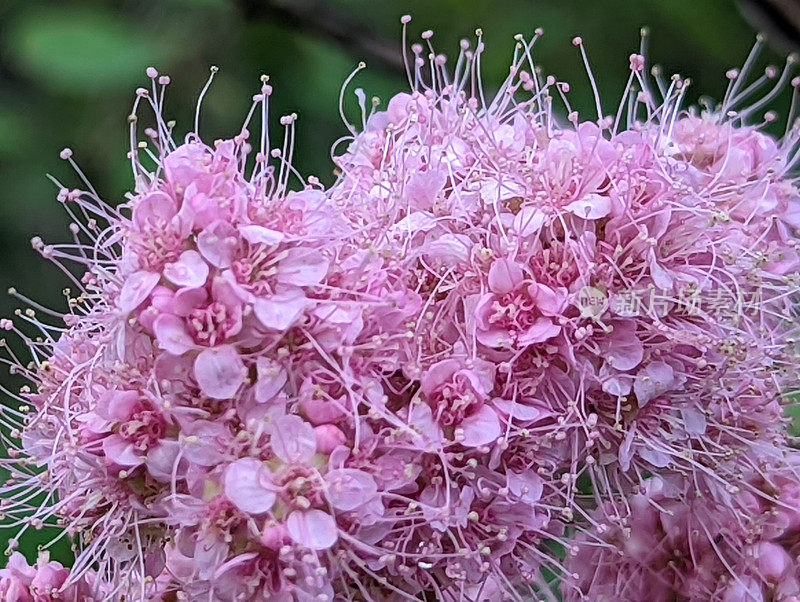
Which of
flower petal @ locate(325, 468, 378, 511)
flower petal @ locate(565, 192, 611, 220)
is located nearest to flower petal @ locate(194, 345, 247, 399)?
flower petal @ locate(325, 468, 378, 511)

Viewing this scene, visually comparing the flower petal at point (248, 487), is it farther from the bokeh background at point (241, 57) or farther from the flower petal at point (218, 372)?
the bokeh background at point (241, 57)

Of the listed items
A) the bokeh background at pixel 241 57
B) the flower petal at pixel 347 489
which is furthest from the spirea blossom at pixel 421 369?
the bokeh background at pixel 241 57

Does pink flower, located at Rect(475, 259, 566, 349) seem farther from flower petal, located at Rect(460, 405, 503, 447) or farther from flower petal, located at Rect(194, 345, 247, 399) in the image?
flower petal, located at Rect(194, 345, 247, 399)

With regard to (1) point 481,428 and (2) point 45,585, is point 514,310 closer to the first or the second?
(1) point 481,428

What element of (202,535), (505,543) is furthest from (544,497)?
(202,535)

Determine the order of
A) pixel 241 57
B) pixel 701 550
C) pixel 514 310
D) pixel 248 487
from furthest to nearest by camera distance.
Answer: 1. pixel 241 57
2. pixel 701 550
3. pixel 514 310
4. pixel 248 487

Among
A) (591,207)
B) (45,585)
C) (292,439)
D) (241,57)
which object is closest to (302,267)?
(292,439)
